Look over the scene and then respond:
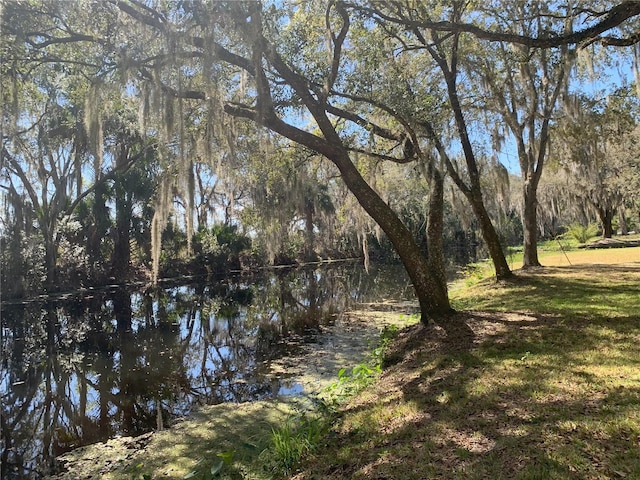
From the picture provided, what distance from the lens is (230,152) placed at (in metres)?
7.06

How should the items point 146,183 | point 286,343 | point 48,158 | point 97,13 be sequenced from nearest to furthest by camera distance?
point 97,13
point 286,343
point 48,158
point 146,183

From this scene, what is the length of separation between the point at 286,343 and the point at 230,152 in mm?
4051

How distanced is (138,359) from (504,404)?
6816 millimetres

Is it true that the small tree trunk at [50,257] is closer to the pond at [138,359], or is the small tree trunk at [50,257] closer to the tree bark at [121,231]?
the pond at [138,359]

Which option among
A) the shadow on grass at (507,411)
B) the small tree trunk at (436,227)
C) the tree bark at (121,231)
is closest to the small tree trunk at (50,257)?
the tree bark at (121,231)

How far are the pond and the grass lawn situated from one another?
202 centimetres

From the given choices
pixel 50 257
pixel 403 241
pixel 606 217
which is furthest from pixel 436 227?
pixel 606 217

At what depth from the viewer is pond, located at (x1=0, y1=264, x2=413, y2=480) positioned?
5113mm

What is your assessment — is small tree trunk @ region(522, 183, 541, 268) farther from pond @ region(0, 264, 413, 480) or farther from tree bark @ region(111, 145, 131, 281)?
tree bark @ region(111, 145, 131, 281)

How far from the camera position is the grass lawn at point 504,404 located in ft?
7.86

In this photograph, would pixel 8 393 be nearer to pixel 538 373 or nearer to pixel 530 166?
pixel 538 373

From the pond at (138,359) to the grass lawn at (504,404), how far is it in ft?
6.64

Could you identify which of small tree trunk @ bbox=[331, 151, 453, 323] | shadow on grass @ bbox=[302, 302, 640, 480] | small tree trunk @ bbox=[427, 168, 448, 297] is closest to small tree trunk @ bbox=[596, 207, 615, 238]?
small tree trunk @ bbox=[427, 168, 448, 297]

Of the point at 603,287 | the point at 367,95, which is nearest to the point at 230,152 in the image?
the point at 367,95
